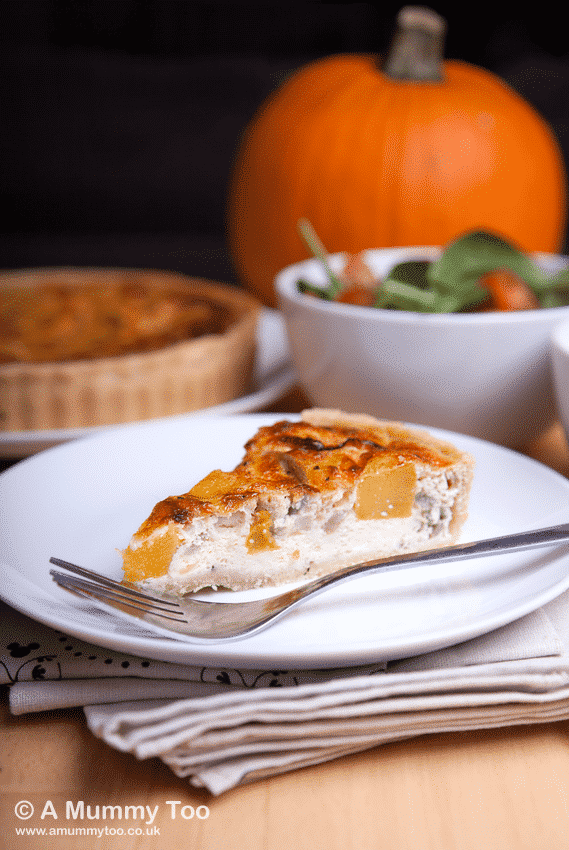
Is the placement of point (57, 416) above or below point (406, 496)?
below

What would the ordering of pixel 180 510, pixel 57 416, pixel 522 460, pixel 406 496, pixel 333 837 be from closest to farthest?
pixel 333 837 < pixel 180 510 < pixel 406 496 < pixel 522 460 < pixel 57 416

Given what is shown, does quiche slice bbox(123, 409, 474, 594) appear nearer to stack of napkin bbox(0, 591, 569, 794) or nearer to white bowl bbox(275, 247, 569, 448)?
stack of napkin bbox(0, 591, 569, 794)

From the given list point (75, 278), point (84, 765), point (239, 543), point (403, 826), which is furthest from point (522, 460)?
point (75, 278)

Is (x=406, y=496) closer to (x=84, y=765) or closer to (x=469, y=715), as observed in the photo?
(x=469, y=715)

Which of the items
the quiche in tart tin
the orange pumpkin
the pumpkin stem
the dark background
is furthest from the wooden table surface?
the dark background

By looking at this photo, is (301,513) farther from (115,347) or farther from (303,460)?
(115,347)

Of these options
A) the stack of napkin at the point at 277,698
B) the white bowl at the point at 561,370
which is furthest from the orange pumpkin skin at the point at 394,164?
the stack of napkin at the point at 277,698
